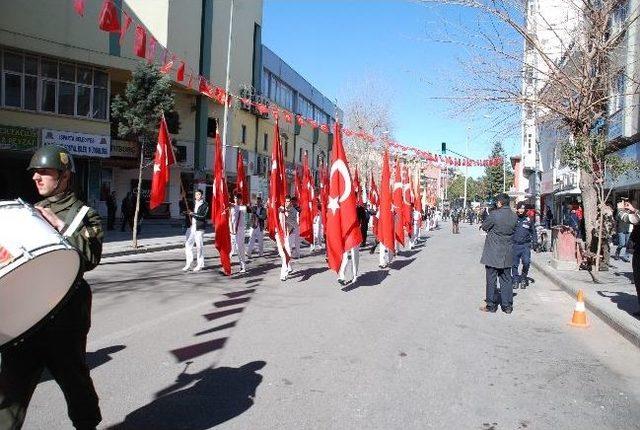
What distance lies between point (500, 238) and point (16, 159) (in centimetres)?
2312

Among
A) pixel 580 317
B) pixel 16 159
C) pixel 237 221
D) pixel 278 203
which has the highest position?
pixel 16 159

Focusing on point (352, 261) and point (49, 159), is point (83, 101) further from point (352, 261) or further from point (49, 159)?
point (49, 159)

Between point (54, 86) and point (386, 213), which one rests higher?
point (54, 86)

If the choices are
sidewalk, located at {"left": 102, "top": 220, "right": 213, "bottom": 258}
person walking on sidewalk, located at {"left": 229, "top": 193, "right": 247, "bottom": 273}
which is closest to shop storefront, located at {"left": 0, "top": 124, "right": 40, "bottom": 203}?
sidewalk, located at {"left": 102, "top": 220, "right": 213, "bottom": 258}

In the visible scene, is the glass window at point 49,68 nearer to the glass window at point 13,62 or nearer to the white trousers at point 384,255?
the glass window at point 13,62

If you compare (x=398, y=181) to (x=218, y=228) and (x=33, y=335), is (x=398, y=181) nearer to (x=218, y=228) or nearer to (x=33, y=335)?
(x=218, y=228)

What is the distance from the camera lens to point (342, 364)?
18.4 feet

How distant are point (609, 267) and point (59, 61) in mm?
22727

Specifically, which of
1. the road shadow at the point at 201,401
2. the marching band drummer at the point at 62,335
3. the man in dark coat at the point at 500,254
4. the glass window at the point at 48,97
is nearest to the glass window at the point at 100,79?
the glass window at the point at 48,97

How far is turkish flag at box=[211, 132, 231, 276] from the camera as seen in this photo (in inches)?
465

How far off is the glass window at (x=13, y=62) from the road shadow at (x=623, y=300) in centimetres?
2331

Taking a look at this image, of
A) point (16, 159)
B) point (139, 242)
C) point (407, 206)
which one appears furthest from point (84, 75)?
point (407, 206)

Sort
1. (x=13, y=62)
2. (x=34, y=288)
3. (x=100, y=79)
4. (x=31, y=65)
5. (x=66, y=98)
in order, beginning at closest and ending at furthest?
1. (x=34, y=288)
2. (x=13, y=62)
3. (x=31, y=65)
4. (x=66, y=98)
5. (x=100, y=79)

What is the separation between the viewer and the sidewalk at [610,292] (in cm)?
775
